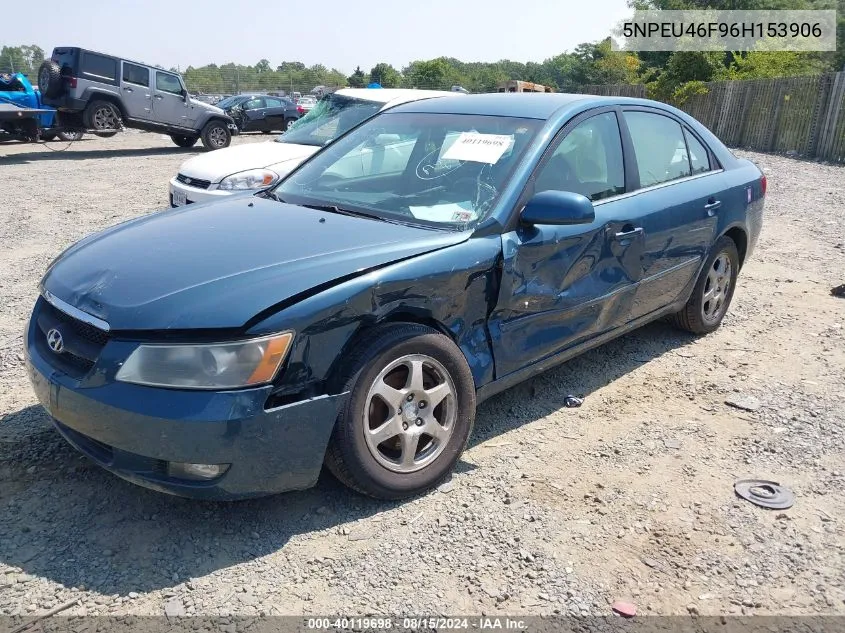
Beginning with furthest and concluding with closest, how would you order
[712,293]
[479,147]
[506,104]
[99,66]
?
[99,66] < [712,293] < [506,104] < [479,147]

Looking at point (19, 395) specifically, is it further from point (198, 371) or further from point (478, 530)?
point (478, 530)

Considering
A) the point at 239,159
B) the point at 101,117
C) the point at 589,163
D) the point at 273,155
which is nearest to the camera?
the point at 589,163

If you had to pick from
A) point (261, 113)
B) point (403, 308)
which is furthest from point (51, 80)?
point (403, 308)

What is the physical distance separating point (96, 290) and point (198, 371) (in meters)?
0.64

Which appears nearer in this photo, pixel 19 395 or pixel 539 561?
pixel 539 561

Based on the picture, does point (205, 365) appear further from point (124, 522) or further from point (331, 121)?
point (331, 121)

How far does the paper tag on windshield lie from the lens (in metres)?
3.68

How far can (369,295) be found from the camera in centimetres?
285

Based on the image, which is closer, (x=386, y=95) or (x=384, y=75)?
(x=386, y=95)

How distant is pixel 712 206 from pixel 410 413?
9.23 ft

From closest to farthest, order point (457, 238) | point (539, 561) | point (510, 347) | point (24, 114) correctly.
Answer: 1. point (539, 561)
2. point (457, 238)
3. point (510, 347)
4. point (24, 114)

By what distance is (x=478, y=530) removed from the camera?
2945 mm

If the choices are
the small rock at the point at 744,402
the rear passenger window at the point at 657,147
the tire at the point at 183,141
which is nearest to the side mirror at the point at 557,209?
the rear passenger window at the point at 657,147

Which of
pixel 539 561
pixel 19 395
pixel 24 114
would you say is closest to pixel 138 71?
pixel 24 114
